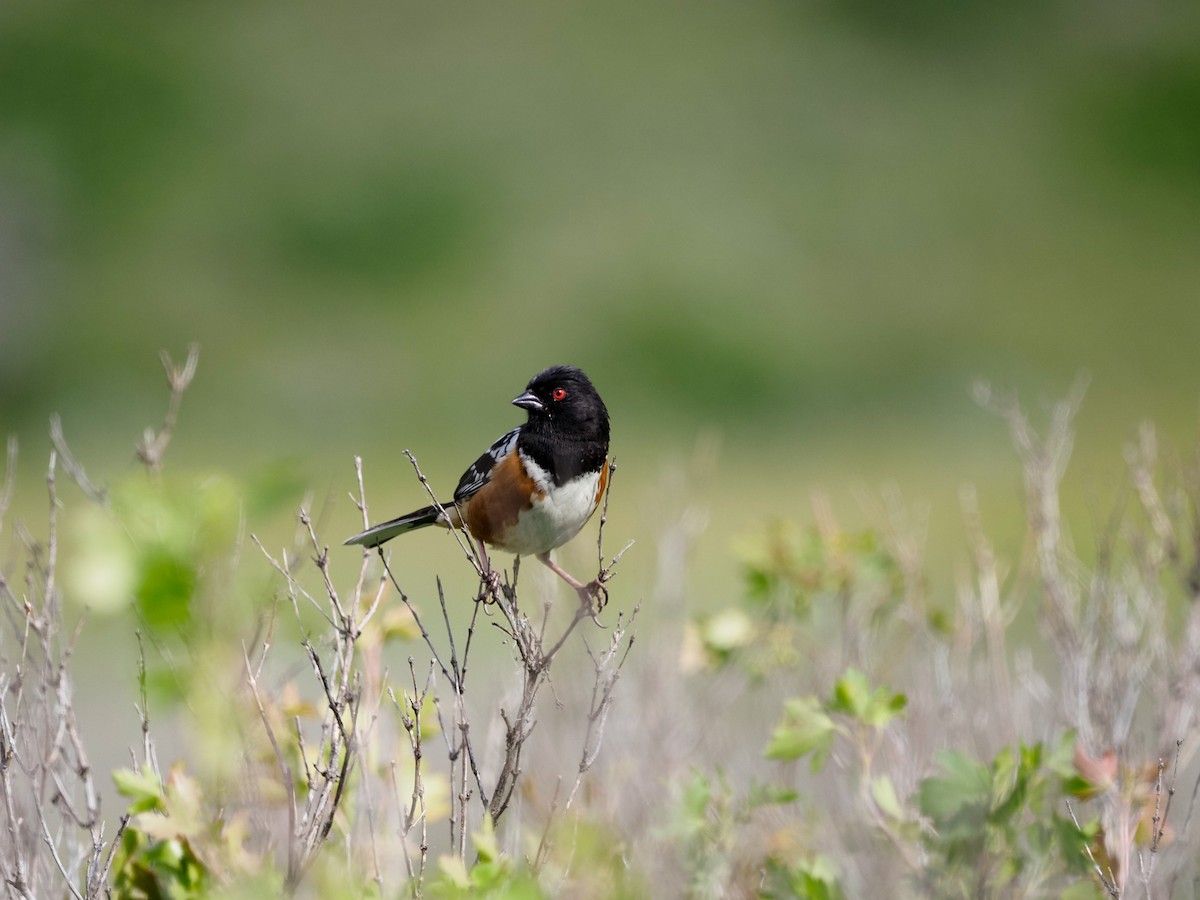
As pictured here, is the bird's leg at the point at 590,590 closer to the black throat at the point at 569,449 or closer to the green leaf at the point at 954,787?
the black throat at the point at 569,449

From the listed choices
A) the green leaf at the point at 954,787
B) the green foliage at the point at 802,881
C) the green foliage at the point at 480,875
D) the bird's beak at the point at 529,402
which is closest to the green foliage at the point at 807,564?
the bird's beak at the point at 529,402

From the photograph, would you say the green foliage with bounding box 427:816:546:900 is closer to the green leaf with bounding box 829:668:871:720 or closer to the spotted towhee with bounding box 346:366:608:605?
the green leaf with bounding box 829:668:871:720

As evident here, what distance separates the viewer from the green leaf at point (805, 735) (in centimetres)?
225

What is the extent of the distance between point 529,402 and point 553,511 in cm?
A: 28

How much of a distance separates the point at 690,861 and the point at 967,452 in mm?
14570

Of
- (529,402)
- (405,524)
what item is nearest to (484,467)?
(405,524)

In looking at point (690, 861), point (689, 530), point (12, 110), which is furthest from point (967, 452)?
point (12, 110)

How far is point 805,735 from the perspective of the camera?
2262 millimetres

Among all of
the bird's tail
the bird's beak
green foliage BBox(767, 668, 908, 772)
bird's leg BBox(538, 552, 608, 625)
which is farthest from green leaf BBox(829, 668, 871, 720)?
the bird's tail

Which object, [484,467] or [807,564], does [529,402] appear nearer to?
[484,467]

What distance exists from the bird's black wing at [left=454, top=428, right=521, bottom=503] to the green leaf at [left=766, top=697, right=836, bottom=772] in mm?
1191

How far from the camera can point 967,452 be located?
1650 cm

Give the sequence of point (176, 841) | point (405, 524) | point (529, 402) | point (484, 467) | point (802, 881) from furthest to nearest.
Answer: point (484, 467)
point (405, 524)
point (529, 402)
point (802, 881)
point (176, 841)

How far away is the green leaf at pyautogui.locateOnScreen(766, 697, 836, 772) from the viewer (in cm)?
225
